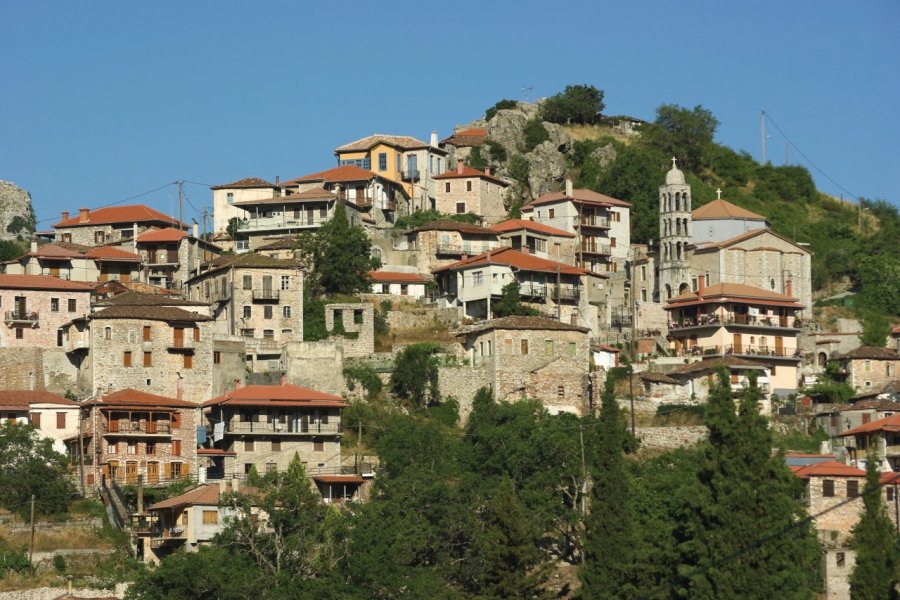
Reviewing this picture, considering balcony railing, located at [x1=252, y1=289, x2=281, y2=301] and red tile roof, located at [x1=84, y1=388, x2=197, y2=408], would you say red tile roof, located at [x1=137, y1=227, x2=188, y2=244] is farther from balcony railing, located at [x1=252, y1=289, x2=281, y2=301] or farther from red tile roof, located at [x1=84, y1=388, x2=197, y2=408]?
red tile roof, located at [x1=84, y1=388, x2=197, y2=408]

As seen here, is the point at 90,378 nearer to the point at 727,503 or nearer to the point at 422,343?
the point at 422,343

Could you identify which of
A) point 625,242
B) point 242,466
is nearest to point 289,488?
point 242,466

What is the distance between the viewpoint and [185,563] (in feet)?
230

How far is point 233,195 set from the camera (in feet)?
385

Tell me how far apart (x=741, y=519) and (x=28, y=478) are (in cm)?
3287

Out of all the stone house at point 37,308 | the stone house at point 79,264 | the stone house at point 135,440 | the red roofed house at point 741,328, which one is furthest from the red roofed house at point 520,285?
the stone house at point 135,440

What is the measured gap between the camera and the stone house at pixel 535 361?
8944cm

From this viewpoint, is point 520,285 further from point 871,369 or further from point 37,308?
point 37,308

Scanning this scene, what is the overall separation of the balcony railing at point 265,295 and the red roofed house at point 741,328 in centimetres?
2203

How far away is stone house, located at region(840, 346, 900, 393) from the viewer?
98.6 metres

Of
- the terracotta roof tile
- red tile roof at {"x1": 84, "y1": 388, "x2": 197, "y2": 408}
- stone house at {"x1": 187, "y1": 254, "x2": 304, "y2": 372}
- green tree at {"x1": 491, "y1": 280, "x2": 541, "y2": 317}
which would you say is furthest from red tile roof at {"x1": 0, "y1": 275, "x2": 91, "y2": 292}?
the terracotta roof tile

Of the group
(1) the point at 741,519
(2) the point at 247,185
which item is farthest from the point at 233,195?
(1) the point at 741,519

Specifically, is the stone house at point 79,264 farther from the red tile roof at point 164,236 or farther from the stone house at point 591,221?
the stone house at point 591,221

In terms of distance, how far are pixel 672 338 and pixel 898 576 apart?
135ft
